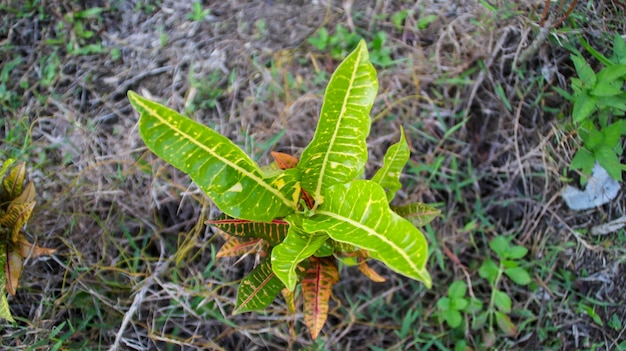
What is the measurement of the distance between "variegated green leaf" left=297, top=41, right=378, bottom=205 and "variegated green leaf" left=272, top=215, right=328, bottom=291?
10cm

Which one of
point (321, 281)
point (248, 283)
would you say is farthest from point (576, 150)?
point (248, 283)

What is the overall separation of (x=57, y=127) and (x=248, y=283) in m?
1.30

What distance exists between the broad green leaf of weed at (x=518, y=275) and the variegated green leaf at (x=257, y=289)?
110 cm

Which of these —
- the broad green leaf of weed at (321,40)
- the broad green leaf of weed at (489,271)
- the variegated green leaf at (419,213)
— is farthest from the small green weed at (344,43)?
the broad green leaf of weed at (489,271)

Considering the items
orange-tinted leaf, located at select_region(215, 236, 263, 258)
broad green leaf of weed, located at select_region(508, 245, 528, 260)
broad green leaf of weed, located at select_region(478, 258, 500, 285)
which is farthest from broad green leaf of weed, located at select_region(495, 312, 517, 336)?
orange-tinted leaf, located at select_region(215, 236, 263, 258)

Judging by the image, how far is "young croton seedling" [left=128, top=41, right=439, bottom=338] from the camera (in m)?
1.18

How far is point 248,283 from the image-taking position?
1.59 m

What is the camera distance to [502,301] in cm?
218

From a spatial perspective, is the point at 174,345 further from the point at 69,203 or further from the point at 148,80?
the point at 148,80

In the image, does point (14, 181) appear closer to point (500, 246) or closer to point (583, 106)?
point (500, 246)

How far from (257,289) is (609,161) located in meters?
1.35

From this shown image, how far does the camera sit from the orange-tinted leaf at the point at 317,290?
5.37ft

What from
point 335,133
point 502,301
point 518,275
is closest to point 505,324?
point 502,301

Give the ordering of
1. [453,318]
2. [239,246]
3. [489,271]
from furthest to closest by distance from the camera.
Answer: [489,271] → [453,318] → [239,246]
